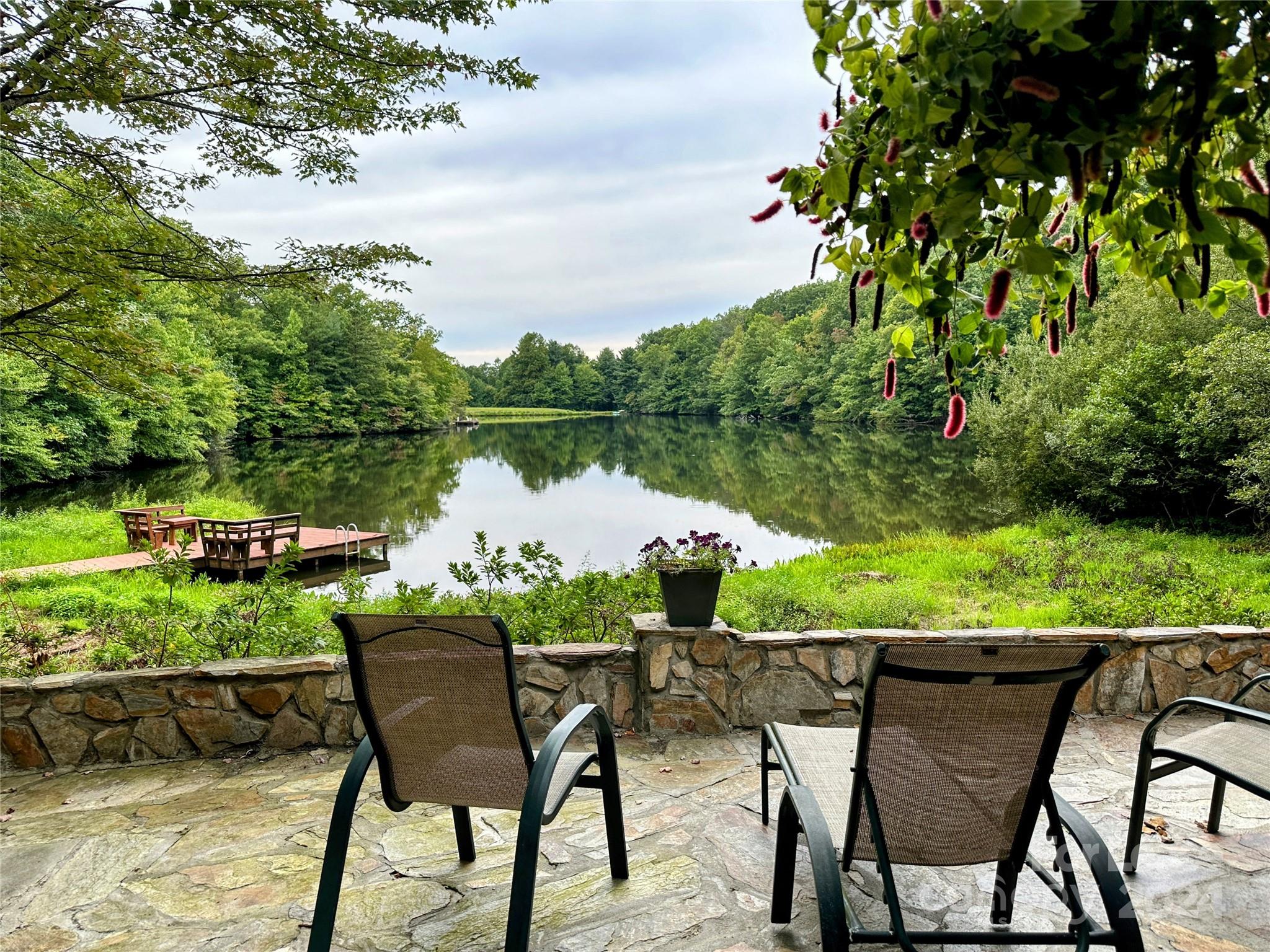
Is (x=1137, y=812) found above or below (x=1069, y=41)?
below

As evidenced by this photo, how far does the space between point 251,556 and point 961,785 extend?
37.7 feet

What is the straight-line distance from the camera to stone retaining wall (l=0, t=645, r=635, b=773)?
3.35 m

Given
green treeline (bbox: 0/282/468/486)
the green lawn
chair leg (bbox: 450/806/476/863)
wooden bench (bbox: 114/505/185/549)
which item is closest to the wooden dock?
wooden bench (bbox: 114/505/185/549)

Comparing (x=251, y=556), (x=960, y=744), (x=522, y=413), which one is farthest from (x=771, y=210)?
(x=522, y=413)

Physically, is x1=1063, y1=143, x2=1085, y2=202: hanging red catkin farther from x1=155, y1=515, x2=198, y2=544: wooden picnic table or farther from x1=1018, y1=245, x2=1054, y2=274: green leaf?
x1=155, y1=515, x2=198, y2=544: wooden picnic table

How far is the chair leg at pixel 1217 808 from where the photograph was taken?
2562 mm

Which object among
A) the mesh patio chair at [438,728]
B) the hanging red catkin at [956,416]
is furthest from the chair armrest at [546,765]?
the hanging red catkin at [956,416]

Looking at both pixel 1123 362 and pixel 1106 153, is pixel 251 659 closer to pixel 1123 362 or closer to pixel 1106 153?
pixel 1106 153

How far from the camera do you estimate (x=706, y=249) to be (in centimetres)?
1580

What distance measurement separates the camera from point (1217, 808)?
8.44 feet

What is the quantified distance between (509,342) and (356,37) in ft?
250

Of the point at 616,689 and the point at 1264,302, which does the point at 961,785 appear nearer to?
the point at 1264,302

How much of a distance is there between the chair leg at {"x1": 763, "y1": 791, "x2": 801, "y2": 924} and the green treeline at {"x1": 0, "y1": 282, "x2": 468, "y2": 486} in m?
5.35

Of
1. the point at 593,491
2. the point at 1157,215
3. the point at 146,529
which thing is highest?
the point at 1157,215
